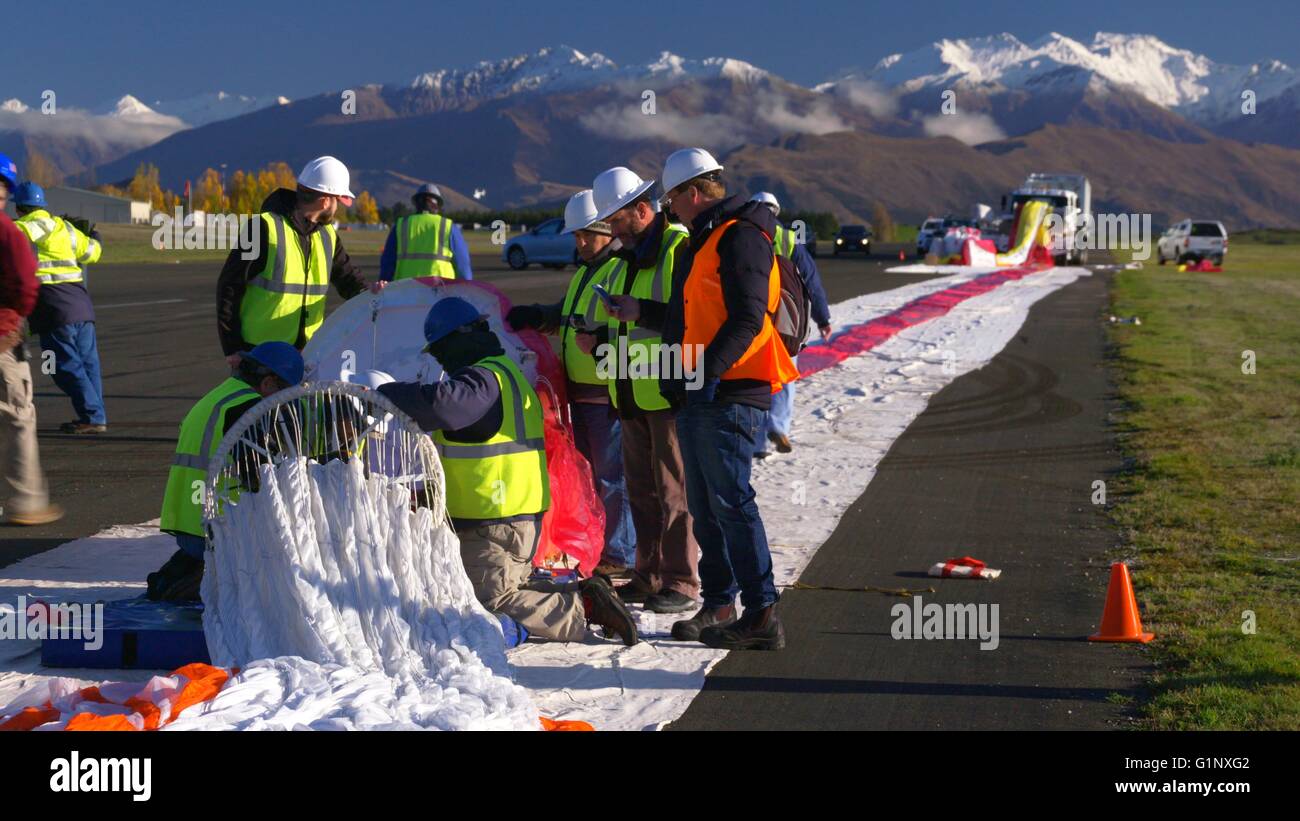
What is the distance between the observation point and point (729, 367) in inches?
246

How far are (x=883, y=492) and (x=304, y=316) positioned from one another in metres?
4.21

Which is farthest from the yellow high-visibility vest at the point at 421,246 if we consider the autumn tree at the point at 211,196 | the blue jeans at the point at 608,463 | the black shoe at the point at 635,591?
the autumn tree at the point at 211,196

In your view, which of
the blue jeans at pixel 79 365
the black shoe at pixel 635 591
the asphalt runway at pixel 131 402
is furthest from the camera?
the blue jeans at pixel 79 365

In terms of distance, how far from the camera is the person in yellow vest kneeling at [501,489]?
6418 millimetres

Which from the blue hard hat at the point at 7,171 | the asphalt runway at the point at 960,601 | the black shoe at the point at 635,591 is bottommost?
the asphalt runway at the point at 960,601

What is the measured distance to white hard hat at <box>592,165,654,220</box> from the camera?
7.13 metres

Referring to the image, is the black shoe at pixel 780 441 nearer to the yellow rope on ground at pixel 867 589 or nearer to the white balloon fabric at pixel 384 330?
the yellow rope on ground at pixel 867 589

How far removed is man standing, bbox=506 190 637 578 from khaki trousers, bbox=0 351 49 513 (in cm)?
293

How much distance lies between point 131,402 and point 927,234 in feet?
174

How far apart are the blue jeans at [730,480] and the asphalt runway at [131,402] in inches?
148

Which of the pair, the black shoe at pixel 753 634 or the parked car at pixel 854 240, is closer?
the black shoe at pixel 753 634
